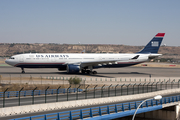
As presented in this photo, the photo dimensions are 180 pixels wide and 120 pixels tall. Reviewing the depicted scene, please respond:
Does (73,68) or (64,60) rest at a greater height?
(64,60)

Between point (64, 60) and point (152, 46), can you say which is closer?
point (64, 60)

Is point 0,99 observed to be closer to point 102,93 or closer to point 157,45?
point 102,93

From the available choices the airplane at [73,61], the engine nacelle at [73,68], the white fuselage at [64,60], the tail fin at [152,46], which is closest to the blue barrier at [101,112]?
the engine nacelle at [73,68]

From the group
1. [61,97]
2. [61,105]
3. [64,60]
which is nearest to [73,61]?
[64,60]

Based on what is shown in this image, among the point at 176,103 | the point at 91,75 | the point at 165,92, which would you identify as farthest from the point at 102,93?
the point at 91,75

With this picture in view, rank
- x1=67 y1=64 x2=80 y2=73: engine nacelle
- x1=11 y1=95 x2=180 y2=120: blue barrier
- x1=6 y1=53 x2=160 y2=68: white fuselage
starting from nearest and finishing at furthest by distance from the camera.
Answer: x1=11 y1=95 x2=180 y2=120: blue barrier → x1=6 y1=53 x2=160 y2=68: white fuselage → x1=67 y1=64 x2=80 y2=73: engine nacelle

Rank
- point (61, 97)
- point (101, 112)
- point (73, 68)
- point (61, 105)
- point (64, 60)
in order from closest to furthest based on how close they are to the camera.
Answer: point (101, 112)
point (61, 105)
point (61, 97)
point (73, 68)
point (64, 60)

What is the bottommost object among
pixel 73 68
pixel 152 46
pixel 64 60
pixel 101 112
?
pixel 101 112

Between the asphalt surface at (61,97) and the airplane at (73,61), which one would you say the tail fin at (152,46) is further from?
the asphalt surface at (61,97)

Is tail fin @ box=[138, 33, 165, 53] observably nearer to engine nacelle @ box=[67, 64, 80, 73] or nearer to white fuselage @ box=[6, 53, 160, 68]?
white fuselage @ box=[6, 53, 160, 68]

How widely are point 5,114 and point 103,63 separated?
41095 mm

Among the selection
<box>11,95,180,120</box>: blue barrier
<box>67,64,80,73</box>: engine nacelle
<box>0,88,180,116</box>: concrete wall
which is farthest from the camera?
<box>67,64,80,73</box>: engine nacelle

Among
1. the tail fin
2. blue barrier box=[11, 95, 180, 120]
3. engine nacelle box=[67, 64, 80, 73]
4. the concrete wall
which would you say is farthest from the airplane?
blue barrier box=[11, 95, 180, 120]

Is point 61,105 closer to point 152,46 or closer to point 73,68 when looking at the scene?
point 73,68
